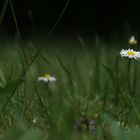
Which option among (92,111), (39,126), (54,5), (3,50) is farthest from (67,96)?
(54,5)

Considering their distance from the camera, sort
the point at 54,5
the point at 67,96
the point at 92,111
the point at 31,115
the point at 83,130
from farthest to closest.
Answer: the point at 54,5
the point at 67,96
the point at 92,111
the point at 31,115
the point at 83,130

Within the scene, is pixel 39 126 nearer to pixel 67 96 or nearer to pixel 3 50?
pixel 67 96

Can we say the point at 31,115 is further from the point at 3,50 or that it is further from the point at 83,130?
the point at 3,50

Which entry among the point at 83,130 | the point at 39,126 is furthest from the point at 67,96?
the point at 83,130

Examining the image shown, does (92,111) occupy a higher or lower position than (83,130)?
lower

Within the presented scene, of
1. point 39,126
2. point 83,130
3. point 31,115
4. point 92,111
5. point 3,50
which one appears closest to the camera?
point 83,130

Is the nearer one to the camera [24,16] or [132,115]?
[132,115]
